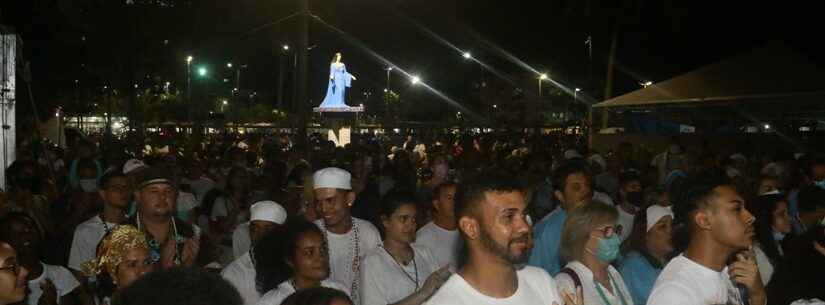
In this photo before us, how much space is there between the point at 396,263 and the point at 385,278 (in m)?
0.19

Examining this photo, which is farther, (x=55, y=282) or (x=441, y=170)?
(x=441, y=170)

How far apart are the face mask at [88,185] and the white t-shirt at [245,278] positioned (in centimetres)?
458

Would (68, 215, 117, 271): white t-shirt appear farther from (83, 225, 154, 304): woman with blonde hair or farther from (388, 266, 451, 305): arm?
(388, 266, 451, 305): arm

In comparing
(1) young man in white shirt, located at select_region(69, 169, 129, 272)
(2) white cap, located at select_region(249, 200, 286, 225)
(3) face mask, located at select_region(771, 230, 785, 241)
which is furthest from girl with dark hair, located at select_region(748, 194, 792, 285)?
(1) young man in white shirt, located at select_region(69, 169, 129, 272)

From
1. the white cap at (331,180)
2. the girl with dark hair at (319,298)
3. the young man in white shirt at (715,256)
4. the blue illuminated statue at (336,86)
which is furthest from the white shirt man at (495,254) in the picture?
the blue illuminated statue at (336,86)

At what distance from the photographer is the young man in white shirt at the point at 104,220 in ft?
18.5

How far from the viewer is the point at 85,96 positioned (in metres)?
31.5

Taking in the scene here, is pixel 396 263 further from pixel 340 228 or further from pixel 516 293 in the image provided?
pixel 516 293

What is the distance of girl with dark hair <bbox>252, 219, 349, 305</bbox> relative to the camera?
4.55 m

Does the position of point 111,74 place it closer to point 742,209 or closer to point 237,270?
point 237,270

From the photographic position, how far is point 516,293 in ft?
→ 11.4

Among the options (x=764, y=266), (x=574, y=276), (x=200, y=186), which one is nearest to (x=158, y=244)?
(x=574, y=276)

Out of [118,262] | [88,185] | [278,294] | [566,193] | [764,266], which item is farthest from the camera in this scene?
[88,185]

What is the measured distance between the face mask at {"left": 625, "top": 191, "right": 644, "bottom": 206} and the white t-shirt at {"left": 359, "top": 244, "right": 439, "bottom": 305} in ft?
11.2
